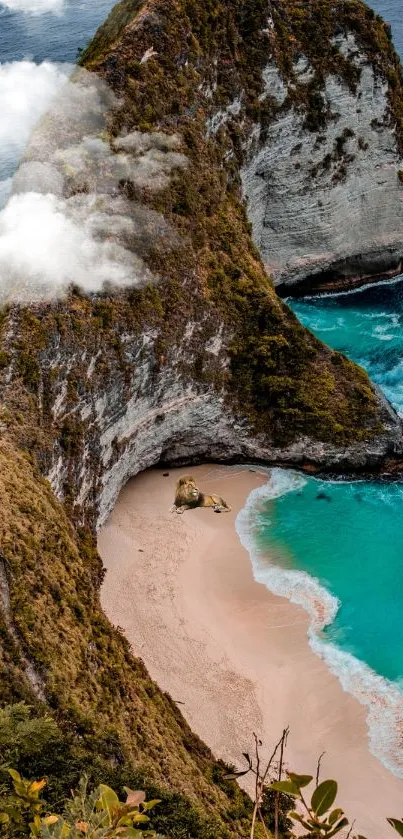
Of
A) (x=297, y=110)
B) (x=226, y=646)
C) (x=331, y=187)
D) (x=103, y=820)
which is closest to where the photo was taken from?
(x=103, y=820)

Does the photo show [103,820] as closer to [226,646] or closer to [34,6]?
[226,646]

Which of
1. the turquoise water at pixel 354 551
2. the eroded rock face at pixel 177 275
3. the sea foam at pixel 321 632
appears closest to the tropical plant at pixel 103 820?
the eroded rock face at pixel 177 275

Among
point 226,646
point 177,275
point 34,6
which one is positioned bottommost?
point 226,646

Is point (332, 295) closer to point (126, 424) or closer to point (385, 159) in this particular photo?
point (385, 159)

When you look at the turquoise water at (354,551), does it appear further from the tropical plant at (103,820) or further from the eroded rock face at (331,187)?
the tropical plant at (103,820)

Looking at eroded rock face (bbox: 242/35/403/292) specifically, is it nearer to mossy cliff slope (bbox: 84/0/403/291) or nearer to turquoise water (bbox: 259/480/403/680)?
mossy cliff slope (bbox: 84/0/403/291)

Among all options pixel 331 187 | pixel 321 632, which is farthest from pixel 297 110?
pixel 321 632
